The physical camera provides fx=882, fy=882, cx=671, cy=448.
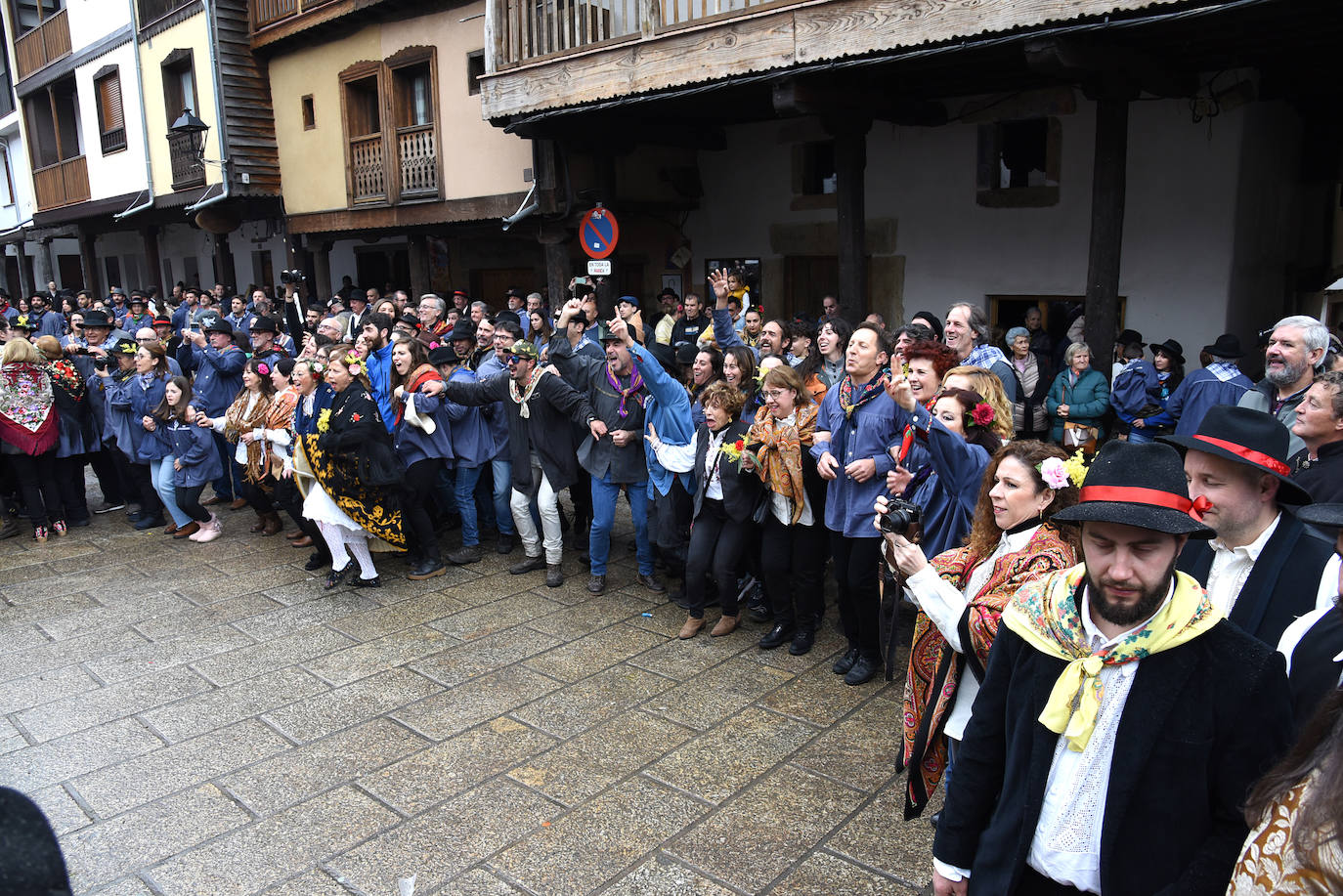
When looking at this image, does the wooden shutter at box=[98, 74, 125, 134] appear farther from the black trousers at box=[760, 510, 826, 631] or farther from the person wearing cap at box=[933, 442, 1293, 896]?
the person wearing cap at box=[933, 442, 1293, 896]

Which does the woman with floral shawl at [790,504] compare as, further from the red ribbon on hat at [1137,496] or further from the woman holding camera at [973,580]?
the red ribbon on hat at [1137,496]

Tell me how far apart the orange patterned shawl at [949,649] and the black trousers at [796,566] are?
6.43 ft

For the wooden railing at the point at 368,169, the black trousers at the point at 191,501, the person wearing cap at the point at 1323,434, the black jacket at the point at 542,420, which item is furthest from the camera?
the wooden railing at the point at 368,169

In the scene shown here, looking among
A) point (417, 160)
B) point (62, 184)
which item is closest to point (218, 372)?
point (417, 160)

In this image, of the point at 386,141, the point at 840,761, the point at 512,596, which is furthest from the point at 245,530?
the point at 386,141

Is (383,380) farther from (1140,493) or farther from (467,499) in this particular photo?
(1140,493)

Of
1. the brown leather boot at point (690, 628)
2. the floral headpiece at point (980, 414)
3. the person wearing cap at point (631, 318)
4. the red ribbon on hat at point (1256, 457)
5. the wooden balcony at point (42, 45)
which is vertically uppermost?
the wooden balcony at point (42, 45)

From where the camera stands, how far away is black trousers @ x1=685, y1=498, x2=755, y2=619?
5.51 metres

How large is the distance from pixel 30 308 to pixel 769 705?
19824 mm

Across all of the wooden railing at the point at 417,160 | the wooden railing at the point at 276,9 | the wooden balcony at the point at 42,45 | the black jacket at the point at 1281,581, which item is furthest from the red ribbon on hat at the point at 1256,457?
the wooden balcony at the point at 42,45

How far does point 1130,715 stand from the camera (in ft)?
6.36

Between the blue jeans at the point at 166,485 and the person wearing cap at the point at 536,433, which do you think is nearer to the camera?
the person wearing cap at the point at 536,433

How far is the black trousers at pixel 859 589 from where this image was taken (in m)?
4.84

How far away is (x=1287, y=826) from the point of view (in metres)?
1.52
